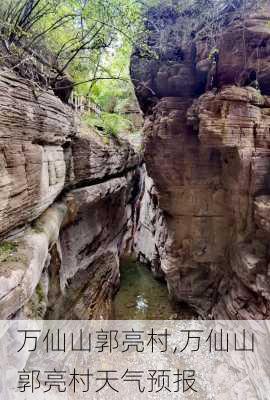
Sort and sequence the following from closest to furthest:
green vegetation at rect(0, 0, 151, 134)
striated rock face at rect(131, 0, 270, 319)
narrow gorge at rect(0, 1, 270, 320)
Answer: narrow gorge at rect(0, 1, 270, 320)
green vegetation at rect(0, 0, 151, 134)
striated rock face at rect(131, 0, 270, 319)

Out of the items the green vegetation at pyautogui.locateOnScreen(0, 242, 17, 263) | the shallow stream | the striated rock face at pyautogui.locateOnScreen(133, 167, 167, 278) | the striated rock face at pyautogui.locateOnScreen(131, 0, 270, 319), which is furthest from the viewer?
the striated rock face at pyautogui.locateOnScreen(133, 167, 167, 278)

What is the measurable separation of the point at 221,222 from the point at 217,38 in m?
4.44

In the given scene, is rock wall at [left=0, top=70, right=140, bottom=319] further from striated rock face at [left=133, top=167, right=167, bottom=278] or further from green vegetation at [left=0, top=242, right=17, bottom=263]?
striated rock face at [left=133, top=167, right=167, bottom=278]

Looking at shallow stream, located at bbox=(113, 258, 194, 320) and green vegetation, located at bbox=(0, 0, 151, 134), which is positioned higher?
green vegetation, located at bbox=(0, 0, 151, 134)

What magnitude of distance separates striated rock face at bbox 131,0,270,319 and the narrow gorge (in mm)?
26

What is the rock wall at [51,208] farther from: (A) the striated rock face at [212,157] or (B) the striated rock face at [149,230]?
(A) the striated rock face at [212,157]

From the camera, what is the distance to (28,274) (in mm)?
2807

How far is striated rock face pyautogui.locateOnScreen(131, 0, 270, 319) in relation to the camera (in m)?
5.44

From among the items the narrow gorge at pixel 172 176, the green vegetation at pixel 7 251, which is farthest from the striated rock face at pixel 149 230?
Answer: the green vegetation at pixel 7 251

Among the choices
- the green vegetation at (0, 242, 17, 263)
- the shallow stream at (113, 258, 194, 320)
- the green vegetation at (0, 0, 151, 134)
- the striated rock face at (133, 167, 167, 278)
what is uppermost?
the green vegetation at (0, 0, 151, 134)

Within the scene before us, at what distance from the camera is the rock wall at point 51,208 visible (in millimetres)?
2945

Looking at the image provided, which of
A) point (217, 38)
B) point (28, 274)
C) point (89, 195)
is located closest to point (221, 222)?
point (89, 195)

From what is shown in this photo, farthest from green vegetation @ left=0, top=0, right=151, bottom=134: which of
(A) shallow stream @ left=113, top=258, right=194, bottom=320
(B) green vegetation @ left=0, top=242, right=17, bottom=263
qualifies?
(A) shallow stream @ left=113, top=258, right=194, bottom=320

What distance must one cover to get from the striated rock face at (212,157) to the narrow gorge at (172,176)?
26 mm
